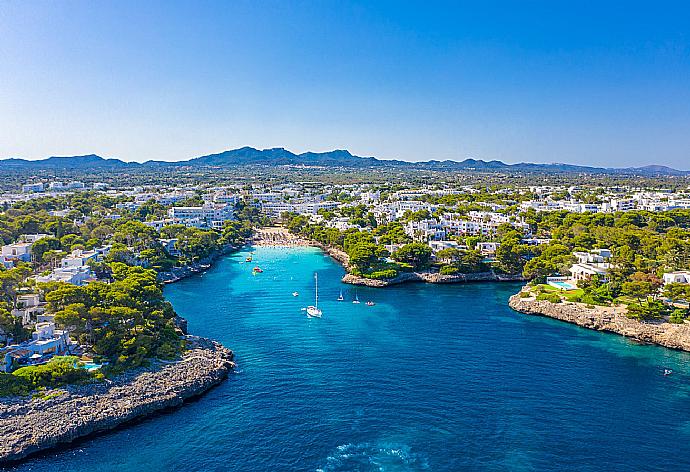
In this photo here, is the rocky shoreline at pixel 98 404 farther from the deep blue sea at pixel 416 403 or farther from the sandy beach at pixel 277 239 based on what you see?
the sandy beach at pixel 277 239

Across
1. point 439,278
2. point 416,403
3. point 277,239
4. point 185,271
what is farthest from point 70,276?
point 277,239

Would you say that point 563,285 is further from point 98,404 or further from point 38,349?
point 38,349

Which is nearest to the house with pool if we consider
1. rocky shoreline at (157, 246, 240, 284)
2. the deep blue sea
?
the deep blue sea

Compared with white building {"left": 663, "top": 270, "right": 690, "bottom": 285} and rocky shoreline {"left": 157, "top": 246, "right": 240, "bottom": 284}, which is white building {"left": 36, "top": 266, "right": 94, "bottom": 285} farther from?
white building {"left": 663, "top": 270, "right": 690, "bottom": 285}

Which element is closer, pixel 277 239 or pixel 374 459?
pixel 374 459

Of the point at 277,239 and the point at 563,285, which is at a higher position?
the point at 563,285

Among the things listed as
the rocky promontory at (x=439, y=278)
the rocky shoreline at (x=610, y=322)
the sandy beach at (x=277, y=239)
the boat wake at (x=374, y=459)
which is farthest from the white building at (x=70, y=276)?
the sandy beach at (x=277, y=239)
